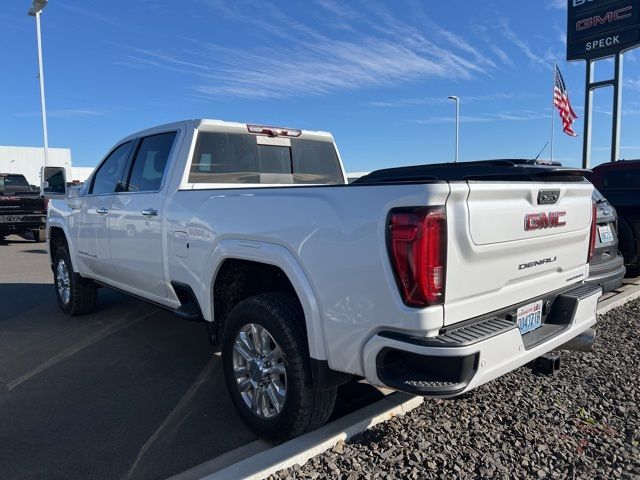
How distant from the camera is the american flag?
19.4 m

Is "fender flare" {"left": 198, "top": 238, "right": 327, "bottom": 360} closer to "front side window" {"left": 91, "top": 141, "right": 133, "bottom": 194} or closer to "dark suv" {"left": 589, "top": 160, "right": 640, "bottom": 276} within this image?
"front side window" {"left": 91, "top": 141, "right": 133, "bottom": 194}

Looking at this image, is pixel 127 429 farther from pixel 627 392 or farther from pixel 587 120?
pixel 587 120

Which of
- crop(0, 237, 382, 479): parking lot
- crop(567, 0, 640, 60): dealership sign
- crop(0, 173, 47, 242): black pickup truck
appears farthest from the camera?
crop(0, 173, 47, 242): black pickup truck

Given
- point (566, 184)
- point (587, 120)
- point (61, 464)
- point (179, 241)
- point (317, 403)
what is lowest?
point (61, 464)

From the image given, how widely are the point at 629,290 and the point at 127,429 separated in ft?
20.2

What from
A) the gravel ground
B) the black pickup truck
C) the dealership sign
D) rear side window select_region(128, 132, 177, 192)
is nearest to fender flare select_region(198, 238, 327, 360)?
the gravel ground

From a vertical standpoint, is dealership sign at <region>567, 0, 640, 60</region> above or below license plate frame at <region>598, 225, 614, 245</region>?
above

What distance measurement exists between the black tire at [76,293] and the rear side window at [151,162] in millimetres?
1786

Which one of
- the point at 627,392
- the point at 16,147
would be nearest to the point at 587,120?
the point at 627,392

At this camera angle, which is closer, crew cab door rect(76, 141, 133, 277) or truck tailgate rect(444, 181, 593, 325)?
truck tailgate rect(444, 181, 593, 325)

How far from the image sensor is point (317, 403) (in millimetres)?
2875

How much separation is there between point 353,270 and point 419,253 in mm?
352

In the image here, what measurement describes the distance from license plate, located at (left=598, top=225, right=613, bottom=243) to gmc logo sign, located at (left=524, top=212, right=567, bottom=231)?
288 cm

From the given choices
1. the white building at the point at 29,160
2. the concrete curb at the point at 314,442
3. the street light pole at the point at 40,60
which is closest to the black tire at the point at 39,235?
the street light pole at the point at 40,60
